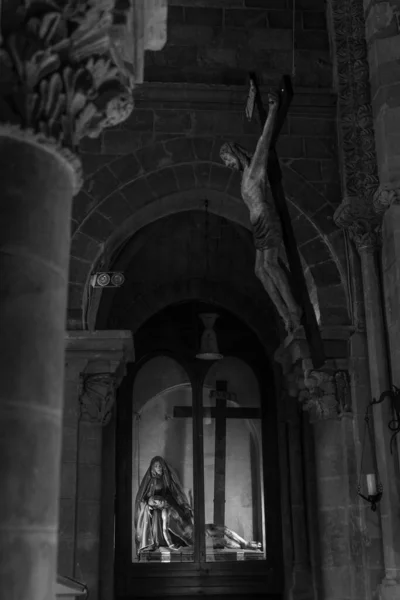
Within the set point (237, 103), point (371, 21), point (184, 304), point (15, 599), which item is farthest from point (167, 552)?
point (15, 599)

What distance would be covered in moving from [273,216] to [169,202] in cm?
145

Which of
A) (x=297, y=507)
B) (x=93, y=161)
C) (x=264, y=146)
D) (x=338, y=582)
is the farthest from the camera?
(x=297, y=507)

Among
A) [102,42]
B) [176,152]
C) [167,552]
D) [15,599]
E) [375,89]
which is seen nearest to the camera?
[15,599]

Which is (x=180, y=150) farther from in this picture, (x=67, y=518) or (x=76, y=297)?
(x=67, y=518)

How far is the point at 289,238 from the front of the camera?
6.66 meters

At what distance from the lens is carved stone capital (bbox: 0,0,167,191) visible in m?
3.08

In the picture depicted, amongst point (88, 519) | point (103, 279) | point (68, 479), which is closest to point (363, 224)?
point (103, 279)

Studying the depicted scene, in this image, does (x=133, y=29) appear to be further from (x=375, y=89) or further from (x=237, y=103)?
(x=237, y=103)

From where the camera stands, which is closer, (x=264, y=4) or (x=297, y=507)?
(x=264, y=4)

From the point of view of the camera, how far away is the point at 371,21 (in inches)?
288

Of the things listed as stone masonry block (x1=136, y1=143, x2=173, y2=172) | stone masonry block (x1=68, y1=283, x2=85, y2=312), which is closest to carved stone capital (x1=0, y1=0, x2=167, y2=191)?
stone masonry block (x1=68, y1=283, x2=85, y2=312)

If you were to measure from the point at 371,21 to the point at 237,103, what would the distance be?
5.14 ft

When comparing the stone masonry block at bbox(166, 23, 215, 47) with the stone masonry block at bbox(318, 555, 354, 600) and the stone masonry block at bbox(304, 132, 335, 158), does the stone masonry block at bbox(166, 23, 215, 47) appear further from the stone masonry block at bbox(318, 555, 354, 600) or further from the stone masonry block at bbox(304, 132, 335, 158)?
the stone masonry block at bbox(318, 555, 354, 600)

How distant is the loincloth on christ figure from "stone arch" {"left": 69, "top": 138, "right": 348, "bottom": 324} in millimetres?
652
